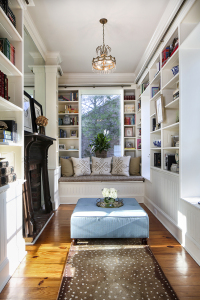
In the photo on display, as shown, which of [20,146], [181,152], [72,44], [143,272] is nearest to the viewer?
[143,272]

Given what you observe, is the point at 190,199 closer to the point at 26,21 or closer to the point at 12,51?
the point at 12,51

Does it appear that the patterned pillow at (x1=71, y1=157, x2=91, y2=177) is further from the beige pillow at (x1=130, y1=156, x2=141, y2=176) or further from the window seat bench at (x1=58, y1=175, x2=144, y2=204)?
the beige pillow at (x1=130, y1=156, x2=141, y2=176)

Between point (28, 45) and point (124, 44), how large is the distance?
1.65m

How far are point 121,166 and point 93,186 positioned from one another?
2.63ft

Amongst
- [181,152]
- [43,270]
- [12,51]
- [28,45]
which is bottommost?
[43,270]

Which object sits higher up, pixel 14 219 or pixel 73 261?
pixel 14 219

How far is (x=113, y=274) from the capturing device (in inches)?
73.9

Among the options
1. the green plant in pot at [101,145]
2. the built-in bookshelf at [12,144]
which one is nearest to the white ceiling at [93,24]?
the built-in bookshelf at [12,144]

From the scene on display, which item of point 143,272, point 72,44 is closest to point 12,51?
point 72,44

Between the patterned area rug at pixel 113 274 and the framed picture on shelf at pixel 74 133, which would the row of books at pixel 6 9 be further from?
the framed picture on shelf at pixel 74 133

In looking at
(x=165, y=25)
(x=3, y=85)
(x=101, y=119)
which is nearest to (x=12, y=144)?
(x=3, y=85)

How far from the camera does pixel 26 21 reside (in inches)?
115

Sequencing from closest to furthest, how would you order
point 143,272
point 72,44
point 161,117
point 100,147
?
point 143,272
point 161,117
point 72,44
point 100,147

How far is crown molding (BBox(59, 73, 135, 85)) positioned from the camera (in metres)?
5.18
